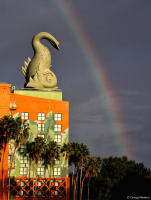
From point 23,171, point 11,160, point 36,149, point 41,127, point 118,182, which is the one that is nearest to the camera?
point 36,149

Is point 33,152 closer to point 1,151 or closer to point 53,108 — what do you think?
point 1,151

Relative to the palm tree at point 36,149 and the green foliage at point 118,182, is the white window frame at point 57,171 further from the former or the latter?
the green foliage at point 118,182

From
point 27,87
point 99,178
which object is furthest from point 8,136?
point 99,178

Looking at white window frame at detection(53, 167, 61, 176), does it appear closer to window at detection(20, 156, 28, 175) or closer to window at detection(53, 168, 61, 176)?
window at detection(53, 168, 61, 176)

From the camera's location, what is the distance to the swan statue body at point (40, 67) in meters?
87.9

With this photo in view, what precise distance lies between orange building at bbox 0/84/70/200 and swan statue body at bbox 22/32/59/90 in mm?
2132

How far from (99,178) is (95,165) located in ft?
70.3

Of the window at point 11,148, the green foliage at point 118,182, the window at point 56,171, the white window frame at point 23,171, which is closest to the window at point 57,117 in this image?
the window at point 56,171

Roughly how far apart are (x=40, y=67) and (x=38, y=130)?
15.2 metres

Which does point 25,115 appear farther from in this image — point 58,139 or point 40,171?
point 40,171

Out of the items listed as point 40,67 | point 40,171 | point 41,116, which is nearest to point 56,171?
point 40,171

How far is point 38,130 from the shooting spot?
3278 inches

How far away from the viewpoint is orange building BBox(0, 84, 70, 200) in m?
79.5

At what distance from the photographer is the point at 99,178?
110m
